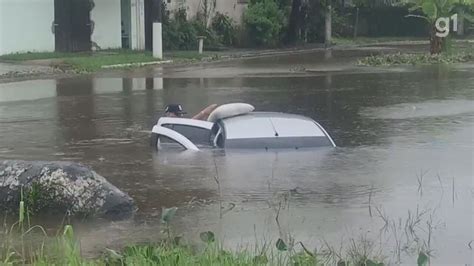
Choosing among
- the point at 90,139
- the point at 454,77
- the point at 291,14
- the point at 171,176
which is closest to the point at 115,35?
the point at 291,14

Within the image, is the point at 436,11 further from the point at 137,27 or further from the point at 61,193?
the point at 61,193

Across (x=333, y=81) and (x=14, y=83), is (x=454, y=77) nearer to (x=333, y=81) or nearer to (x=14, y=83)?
(x=333, y=81)

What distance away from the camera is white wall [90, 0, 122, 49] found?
38000 mm

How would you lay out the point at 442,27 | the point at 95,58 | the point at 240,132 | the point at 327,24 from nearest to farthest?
the point at 240,132
the point at 95,58
the point at 442,27
the point at 327,24

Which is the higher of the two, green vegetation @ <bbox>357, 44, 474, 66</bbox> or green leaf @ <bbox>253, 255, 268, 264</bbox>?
green leaf @ <bbox>253, 255, 268, 264</bbox>

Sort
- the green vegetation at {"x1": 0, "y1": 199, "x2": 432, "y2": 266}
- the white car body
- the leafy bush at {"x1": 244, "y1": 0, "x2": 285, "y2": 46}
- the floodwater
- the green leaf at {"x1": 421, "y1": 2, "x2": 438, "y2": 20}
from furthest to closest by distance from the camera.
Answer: the leafy bush at {"x1": 244, "y1": 0, "x2": 285, "y2": 46} → the green leaf at {"x1": 421, "y1": 2, "x2": 438, "y2": 20} → the white car body → the floodwater → the green vegetation at {"x1": 0, "y1": 199, "x2": 432, "y2": 266}

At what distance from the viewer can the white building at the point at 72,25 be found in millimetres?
33781

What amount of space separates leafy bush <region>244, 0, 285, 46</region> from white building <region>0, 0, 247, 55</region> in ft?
23.7

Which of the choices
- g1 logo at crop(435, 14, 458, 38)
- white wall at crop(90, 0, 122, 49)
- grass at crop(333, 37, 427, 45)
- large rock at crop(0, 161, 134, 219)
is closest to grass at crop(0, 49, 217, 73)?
white wall at crop(90, 0, 122, 49)

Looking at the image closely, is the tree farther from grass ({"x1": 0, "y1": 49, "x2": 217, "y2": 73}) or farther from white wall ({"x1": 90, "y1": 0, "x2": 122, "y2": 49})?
white wall ({"x1": 90, "y1": 0, "x2": 122, "y2": 49})

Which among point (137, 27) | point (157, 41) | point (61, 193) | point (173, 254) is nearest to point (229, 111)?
point (61, 193)

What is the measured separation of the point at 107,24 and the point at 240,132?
25.2 metres

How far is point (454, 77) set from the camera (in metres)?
28.1

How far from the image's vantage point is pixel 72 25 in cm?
3669
